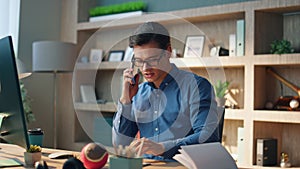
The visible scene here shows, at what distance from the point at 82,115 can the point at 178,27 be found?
2.07 metres

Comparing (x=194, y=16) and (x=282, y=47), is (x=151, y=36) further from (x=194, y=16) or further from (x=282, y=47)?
(x=194, y=16)

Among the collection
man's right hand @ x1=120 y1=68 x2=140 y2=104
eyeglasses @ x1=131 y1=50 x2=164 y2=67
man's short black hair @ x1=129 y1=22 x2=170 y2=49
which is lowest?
man's right hand @ x1=120 y1=68 x2=140 y2=104

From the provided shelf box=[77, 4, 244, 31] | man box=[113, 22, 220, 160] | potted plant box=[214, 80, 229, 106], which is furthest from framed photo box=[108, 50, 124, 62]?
man box=[113, 22, 220, 160]

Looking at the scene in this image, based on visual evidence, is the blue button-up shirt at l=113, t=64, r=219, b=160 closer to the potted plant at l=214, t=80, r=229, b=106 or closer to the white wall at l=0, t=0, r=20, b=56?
the potted plant at l=214, t=80, r=229, b=106

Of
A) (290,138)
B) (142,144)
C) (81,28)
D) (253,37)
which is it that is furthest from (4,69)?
(81,28)

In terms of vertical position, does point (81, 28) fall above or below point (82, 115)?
above

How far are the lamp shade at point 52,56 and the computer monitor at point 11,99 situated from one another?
253 centimetres

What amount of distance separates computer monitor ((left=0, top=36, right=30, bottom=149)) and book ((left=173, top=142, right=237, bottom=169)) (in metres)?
0.54

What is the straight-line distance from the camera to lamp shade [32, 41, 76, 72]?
430 cm

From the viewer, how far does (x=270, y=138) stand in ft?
11.8

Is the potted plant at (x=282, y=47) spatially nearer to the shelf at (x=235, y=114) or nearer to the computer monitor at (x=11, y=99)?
the shelf at (x=235, y=114)

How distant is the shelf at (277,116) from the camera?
3289 millimetres

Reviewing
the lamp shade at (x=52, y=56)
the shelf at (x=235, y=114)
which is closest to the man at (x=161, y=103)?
the shelf at (x=235, y=114)

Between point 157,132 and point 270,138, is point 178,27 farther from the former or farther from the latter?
point 157,132
